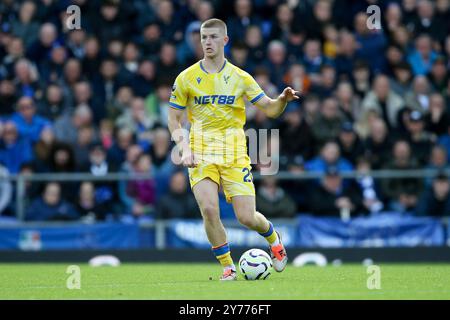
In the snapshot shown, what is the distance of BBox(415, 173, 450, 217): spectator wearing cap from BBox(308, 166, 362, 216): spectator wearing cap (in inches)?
38.6

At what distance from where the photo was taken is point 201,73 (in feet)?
36.9

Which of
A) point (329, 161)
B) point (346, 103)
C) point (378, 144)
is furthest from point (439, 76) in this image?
point (329, 161)

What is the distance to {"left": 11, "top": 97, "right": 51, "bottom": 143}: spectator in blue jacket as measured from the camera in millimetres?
17484

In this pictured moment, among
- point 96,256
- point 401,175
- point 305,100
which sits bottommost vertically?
point 96,256

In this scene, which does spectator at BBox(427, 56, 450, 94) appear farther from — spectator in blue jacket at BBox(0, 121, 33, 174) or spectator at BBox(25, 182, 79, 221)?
spectator in blue jacket at BBox(0, 121, 33, 174)

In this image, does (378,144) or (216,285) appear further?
(378,144)

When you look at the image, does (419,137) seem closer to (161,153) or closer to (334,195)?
(334,195)

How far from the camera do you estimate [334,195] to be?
16562 millimetres

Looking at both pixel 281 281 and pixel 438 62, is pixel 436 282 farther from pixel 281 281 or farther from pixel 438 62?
pixel 438 62

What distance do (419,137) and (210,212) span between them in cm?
716

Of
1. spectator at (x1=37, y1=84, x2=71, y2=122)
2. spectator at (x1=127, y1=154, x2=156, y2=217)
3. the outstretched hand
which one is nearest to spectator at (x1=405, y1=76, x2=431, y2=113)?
spectator at (x1=127, y1=154, x2=156, y2=217)

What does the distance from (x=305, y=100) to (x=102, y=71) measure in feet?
11.9

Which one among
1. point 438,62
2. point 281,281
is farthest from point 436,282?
point 438,62

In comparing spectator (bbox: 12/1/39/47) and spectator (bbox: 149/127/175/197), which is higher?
spectator (bbox: 12/1/39/47)
